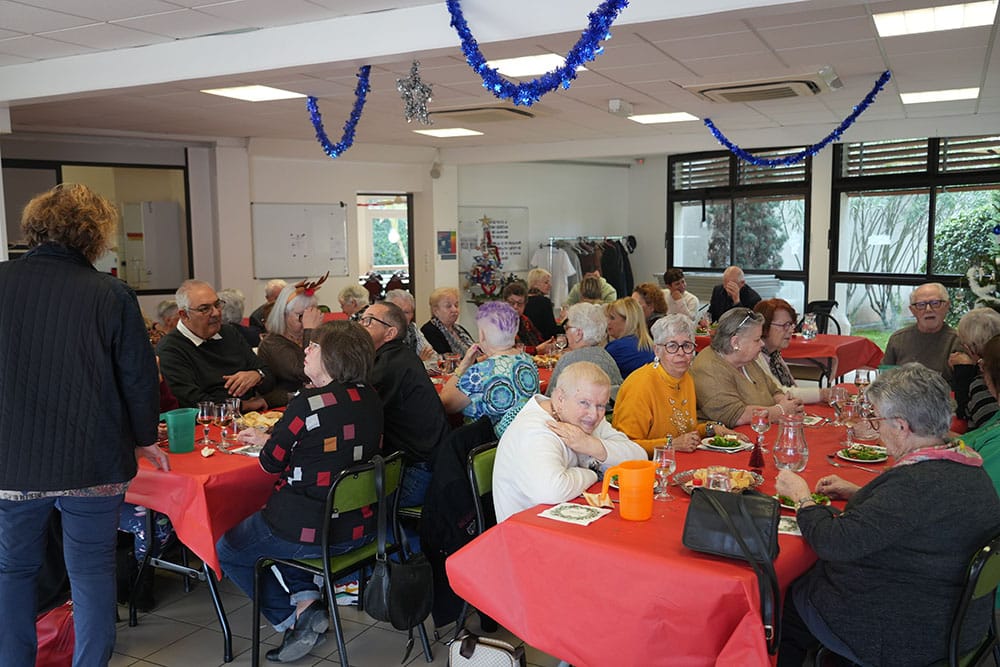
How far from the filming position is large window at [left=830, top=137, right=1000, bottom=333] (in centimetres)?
995

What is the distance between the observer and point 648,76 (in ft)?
21.2

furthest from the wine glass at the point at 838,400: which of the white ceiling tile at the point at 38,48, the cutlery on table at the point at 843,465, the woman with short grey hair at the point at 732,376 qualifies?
the white ceiling tile at the point at 38,48

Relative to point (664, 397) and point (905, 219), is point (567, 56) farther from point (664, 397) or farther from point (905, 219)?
point (905, 219)

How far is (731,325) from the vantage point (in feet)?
13.6

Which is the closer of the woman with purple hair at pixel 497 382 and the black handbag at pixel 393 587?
the black handbag at pixel 393 587

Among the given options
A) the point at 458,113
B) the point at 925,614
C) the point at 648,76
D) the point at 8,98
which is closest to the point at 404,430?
the point at 925,614

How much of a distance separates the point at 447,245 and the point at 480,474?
9.04 metres

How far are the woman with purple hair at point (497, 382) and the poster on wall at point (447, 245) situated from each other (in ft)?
26.1

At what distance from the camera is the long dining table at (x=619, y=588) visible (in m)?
2.14

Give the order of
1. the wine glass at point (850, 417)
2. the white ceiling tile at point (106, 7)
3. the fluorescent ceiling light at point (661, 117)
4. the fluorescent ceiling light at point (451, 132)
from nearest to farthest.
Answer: the wine glass at point (850, 417)
the white ceiling tile at point (106, 7)
the fluorescent ceiling light at point (661, 117)
the fluorescent ceiling light at point (451, 132)

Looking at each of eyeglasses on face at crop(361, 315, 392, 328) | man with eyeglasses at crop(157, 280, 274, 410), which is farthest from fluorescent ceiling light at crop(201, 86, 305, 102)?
eyeglasses on face at crop(361, 315, 392, 328)

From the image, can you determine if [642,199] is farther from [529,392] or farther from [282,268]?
[529,392]

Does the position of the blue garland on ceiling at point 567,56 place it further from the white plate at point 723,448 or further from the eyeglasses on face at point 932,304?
the eyeglasses on face at point 932,304

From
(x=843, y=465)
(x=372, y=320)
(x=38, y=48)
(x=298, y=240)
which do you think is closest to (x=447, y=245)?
(x=298, y=240)
